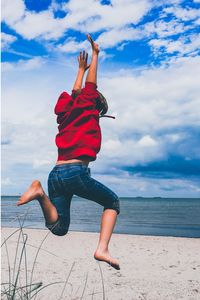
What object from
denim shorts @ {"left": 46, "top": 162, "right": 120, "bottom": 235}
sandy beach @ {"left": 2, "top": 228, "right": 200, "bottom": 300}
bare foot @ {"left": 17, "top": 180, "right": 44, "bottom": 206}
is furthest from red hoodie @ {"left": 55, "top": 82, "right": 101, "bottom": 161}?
sandy beach @ {"left": 2, "top": 228, "right": 200, "bottom": 300}

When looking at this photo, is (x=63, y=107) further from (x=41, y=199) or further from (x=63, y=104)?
(x=41, y=199)

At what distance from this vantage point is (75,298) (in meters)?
8.04

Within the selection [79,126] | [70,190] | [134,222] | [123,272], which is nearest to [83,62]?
[79,126]

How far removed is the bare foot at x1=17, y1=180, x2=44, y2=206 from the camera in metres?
3.12

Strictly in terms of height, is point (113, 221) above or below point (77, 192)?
below

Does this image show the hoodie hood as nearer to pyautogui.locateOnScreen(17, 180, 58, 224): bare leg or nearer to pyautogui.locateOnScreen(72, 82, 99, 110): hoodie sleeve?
pyautogui.locateOnScreen(72, 82, 99, 110): hoodie sleeve

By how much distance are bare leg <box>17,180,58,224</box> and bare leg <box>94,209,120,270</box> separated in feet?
1.44

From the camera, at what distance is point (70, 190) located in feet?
10.8

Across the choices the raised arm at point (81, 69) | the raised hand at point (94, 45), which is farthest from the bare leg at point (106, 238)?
the raised hand at point (94, 45)

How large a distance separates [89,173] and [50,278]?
23.5ft

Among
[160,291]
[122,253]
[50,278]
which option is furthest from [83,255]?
[160,291]

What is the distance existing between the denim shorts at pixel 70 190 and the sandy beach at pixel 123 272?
2884mm

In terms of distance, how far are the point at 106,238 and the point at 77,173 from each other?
64 centimetres

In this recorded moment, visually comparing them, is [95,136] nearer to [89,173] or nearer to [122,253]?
[89,173]
